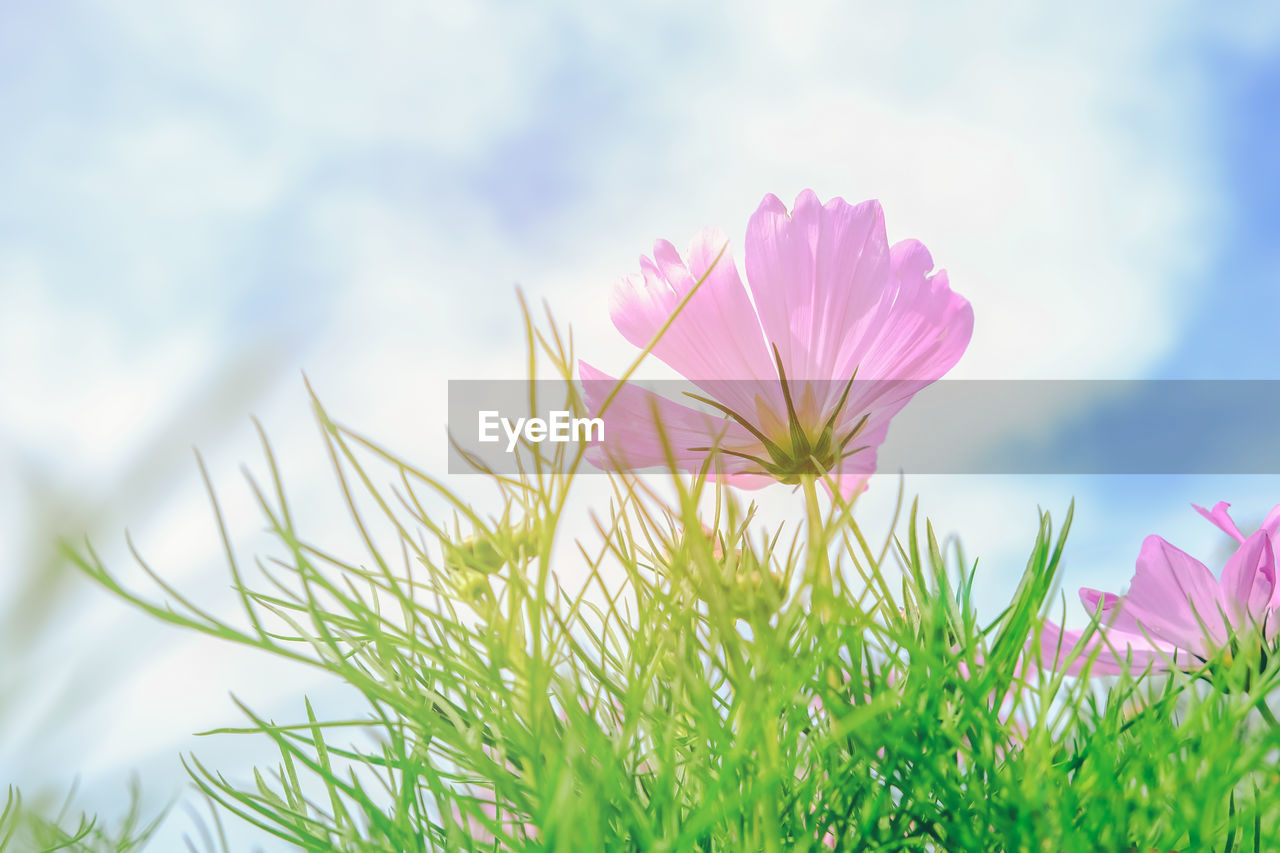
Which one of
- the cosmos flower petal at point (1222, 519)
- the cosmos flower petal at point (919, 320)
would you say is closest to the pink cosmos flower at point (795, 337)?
the cosmos flower petal at point (919, 320)

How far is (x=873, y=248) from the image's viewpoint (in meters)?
0.29

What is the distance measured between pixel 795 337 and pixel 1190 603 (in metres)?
0.14

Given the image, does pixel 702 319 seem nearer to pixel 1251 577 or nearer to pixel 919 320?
pixel 919 320

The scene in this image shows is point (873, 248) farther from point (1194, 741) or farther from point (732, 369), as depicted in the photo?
point (1194, 741)

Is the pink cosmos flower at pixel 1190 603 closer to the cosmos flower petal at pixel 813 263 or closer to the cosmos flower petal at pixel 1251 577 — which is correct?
the cosmos flower petal at pixel 1251 577

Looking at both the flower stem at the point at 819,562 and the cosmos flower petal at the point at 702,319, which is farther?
the cosmos flower petal at the point at 702,319

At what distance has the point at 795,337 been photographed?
0.97 feet

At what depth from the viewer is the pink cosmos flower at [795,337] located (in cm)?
29

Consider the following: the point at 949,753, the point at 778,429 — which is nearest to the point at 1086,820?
the point at 949,753

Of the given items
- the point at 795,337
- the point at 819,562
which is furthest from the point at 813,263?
the point at 819,562

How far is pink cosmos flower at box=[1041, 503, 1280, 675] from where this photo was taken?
27 cm

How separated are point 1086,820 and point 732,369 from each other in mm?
154

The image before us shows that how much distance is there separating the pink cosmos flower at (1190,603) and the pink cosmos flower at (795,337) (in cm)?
8

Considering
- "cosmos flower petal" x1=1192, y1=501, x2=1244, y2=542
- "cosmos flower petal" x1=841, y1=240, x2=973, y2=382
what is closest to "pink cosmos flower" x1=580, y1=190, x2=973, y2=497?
"cosmos flower petal" x1=841, y1=240, x2=973, y2=382
